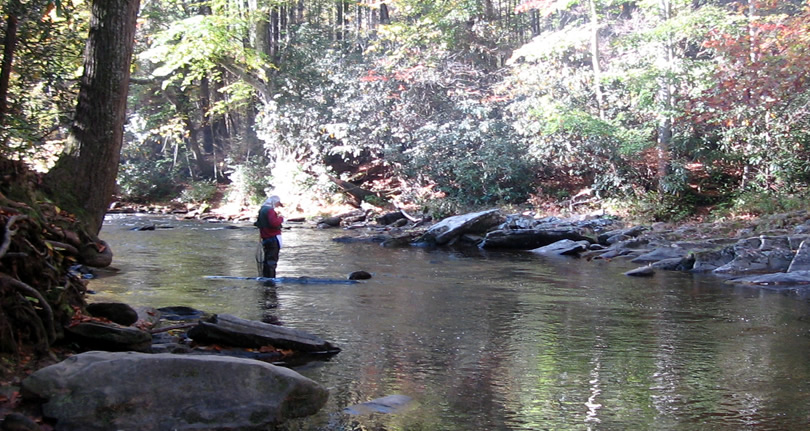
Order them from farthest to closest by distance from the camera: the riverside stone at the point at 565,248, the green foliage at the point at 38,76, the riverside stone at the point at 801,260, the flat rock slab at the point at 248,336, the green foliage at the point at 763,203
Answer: the green foliage at the point at 763,203
the riverside stone at the point at 565,248
the riverside stone at the point at 801,260
the green foliage at the point at 38,76
the flat rock slab at the point at 248,336

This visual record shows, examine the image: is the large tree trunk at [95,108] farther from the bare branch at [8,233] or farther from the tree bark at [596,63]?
the tree bark at [596,63]

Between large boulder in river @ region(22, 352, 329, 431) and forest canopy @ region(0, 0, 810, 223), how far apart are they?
29.2 ft

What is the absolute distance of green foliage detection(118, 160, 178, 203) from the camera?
3109 centimetres

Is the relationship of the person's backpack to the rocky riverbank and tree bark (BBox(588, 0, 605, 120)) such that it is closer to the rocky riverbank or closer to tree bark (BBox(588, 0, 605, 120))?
the rocky riverbank

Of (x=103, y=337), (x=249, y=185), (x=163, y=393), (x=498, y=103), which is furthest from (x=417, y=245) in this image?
(x=163, y=393)

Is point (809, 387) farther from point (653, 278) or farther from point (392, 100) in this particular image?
point (392, 100)

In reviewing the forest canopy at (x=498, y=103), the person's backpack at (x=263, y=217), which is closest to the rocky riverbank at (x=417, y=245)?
the forest canopy at (x=498, y=103)

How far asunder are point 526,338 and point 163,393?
4242 mm

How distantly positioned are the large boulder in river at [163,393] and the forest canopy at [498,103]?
890 centimetres

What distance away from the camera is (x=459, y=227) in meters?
19.3

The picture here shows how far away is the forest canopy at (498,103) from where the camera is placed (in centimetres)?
1948

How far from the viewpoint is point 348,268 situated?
44.9 ft

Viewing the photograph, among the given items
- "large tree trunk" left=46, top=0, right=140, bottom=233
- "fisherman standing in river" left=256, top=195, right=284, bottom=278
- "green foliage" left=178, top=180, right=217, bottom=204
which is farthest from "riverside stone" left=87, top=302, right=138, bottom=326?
"green foliage" left=178, top=180, right=217, bottom=204

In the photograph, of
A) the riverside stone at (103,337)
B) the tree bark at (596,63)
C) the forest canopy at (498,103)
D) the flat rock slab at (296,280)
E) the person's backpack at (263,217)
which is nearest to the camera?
the riverside stone at (103,337)
